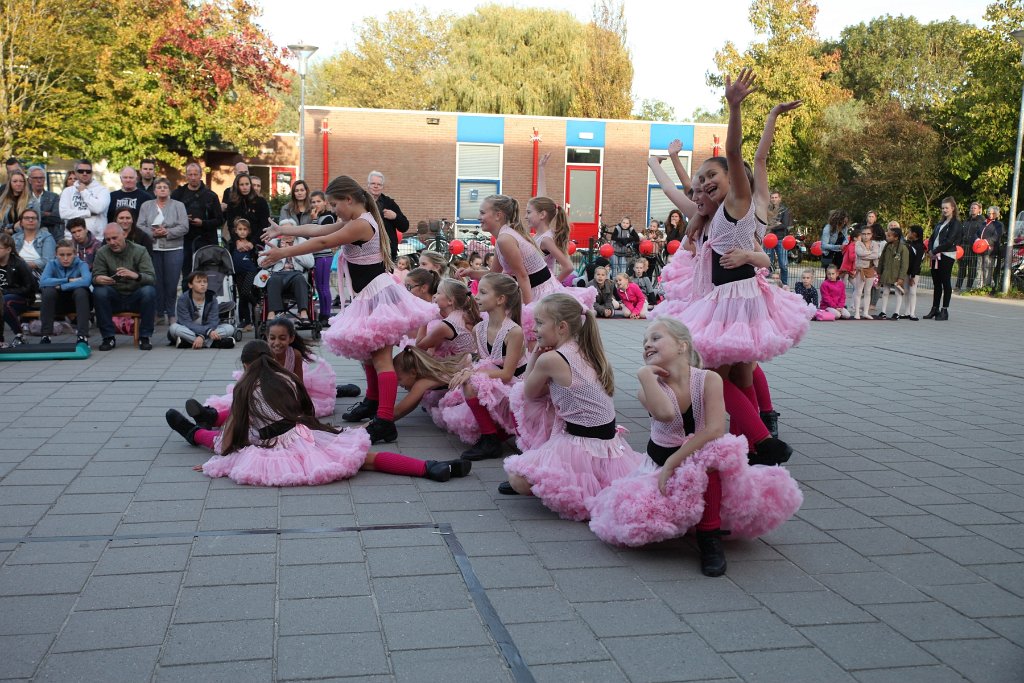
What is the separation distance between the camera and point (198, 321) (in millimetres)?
10867

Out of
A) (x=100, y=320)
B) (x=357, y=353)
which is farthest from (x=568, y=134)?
(x=357, y=353)

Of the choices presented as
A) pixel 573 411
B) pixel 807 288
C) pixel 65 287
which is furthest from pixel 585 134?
pixel 573 411

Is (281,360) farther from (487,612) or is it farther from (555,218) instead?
(487,612)

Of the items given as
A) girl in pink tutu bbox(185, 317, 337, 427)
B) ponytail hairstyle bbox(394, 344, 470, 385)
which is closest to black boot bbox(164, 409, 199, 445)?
girl in pink tutu bbox(185, 317, 337, 427)

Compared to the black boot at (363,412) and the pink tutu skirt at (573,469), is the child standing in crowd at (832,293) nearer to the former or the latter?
the black boot at (363,412)

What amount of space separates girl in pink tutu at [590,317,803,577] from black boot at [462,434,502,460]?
1768 millimetres

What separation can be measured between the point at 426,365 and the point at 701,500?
3.11 m

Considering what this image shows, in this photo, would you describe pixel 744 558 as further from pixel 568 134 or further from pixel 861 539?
pixel 568 134

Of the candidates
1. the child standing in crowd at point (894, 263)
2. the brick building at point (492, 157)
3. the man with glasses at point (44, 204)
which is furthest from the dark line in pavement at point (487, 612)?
the brick building at point (492, 157)

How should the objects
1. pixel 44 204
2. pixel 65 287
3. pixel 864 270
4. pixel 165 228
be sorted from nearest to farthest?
pixel 65 287
pixel 165 228
pixel 44 204
pixel 864 270

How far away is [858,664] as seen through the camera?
124 inches

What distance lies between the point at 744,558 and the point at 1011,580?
1.10m

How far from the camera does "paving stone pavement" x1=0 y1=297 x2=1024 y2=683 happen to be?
10.4 feet

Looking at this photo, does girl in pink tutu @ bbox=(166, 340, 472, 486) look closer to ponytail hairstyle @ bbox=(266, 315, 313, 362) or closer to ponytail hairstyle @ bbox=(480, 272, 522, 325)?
ponytail hairstyle @ bbox=(266, 315, 313, 362)
